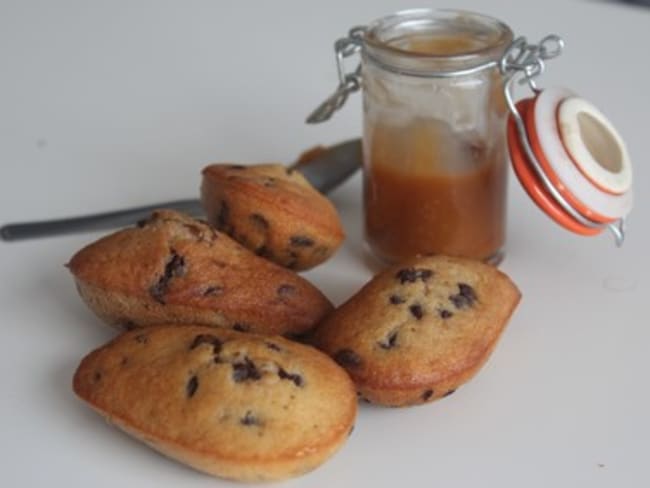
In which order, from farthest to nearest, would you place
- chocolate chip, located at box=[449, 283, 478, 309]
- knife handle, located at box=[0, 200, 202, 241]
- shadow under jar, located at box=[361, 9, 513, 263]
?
knife handle, located at box=[0, 200, 202, 241]
shadow under jar, located at box=[361, 9, 513, 263]
chocolate chip, located at box=[449, 283, 478, 309]

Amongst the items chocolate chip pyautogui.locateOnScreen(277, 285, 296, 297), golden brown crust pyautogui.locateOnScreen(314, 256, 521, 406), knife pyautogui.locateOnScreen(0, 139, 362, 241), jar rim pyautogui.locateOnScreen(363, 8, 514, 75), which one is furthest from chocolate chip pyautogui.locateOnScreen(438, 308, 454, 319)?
knife pyautogui.locateOnScreen(0, 139, 362, 241)

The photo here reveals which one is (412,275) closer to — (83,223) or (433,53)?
(433,53)

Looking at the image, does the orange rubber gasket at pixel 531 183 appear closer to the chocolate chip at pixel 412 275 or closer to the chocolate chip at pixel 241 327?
the chocolate chip at pixel 412 275

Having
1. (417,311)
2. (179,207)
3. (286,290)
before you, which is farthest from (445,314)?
(179,207)

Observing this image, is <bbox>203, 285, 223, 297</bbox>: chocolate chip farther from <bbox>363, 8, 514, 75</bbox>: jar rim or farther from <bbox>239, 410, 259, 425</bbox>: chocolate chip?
<bbox>363, 8, 514, 75</bbox>: jar rim

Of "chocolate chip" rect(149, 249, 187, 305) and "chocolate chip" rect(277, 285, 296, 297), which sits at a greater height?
"chocolate chip" rect(149, 249, 187, 305)

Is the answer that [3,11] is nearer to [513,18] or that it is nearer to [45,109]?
[45,109]
